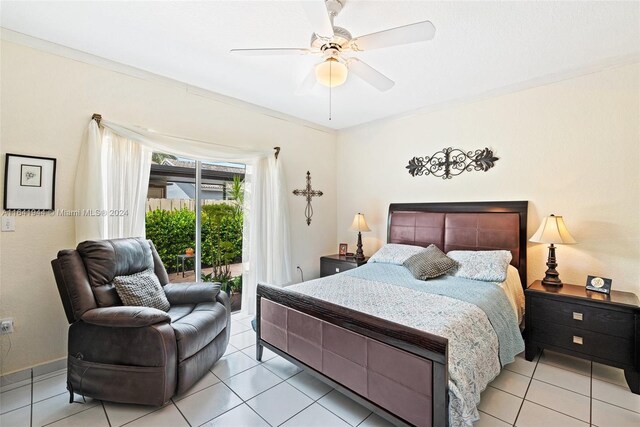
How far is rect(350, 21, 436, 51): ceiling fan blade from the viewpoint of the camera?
158cm

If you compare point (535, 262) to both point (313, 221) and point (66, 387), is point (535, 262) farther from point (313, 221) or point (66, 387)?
point (66, 387)

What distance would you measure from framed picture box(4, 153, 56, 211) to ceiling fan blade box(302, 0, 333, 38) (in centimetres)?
238

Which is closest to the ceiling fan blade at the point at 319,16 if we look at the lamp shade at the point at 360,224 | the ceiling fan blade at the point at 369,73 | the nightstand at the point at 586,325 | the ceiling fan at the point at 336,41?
the ceiling fan at the point at 336,41

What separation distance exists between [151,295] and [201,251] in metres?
1.17

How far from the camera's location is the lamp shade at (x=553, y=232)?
2.60m

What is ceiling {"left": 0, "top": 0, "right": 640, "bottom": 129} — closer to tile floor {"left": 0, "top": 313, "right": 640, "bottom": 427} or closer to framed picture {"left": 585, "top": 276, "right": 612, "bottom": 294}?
framed picture {"left": 585, "top": 276, "right": 612, "bottom": 294}

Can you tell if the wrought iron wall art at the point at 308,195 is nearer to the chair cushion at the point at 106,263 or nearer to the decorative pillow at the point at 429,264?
the decorative pillow at the point at 429,264

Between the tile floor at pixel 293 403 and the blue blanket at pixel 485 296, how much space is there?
29cm

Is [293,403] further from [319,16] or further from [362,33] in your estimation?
[362,33]

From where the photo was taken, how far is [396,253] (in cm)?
358

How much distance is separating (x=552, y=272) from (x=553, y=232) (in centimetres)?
40

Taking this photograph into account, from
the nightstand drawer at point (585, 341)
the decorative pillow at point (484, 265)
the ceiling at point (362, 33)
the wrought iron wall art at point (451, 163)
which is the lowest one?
the nightstand drawer at point (585, 341)

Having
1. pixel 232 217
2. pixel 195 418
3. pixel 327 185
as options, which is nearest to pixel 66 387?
pixel 195 418

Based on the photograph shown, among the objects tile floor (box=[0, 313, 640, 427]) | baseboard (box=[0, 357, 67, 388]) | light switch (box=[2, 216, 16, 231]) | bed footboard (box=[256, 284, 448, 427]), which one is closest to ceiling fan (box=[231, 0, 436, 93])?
bed footboard (box=[256, 284, 448, 427])
